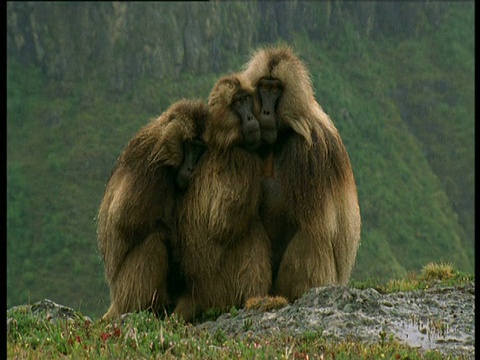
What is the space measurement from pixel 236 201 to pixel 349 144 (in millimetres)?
69293

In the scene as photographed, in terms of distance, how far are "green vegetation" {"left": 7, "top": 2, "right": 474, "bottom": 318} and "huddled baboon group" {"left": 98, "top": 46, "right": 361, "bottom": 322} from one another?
152 ft

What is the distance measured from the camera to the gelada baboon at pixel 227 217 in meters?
9.90

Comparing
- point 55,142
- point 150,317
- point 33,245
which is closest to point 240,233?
point 150,317

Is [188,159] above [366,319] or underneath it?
above

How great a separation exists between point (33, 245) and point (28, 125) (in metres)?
19.0

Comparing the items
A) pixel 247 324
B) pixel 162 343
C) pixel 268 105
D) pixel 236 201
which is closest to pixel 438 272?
pixel 236 201

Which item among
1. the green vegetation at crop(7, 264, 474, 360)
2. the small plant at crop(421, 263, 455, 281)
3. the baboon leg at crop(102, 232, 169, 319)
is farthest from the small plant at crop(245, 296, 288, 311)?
the small plant at crop(421, 263, 455, 281)

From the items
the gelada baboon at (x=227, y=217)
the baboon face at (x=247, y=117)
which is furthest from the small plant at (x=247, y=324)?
the baboon face at (x=247, y=117)

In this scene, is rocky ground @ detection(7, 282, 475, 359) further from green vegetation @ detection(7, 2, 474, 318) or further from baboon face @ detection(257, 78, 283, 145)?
green vegetation @ detection(7, 2, 474, 318)

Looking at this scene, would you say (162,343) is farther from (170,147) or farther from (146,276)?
(170,147)

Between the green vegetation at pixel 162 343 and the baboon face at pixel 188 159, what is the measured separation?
6.10ft

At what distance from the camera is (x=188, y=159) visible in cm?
1032

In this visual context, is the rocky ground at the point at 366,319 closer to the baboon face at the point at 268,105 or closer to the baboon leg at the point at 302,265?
the baboon leg at the point at 302,265

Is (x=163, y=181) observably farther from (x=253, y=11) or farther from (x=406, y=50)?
(x=406, y=50)
